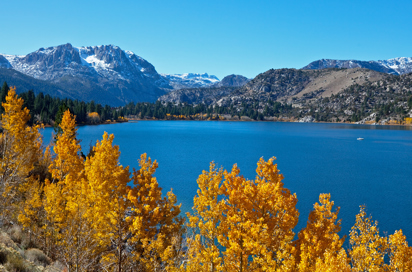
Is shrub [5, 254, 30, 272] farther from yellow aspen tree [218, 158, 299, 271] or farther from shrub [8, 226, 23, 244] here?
shrub [8, 226, 23, 244]

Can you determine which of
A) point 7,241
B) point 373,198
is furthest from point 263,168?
point 373,198

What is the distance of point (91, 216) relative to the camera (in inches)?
760

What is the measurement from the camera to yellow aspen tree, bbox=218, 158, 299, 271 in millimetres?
15617

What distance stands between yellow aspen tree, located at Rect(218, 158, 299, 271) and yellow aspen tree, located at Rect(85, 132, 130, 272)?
21.8ft

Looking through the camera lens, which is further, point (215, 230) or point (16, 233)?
point (16, 233)

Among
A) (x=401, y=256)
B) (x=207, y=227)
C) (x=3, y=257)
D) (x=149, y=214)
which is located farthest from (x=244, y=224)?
(x=3, y=257)

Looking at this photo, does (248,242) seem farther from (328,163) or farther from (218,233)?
(328,163)

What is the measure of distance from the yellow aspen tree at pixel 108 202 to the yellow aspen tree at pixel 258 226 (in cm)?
664

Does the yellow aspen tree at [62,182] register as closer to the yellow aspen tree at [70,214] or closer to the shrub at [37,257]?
the yellow aspen tree at [70,214]

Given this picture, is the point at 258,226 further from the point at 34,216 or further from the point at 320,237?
the point at 34,216

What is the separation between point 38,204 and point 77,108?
169740 millimetres

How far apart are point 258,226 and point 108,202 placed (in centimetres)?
1005

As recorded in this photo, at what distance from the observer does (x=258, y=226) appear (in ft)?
50.8

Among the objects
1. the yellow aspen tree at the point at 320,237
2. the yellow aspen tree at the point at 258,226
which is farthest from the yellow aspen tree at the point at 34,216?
the yellow aspen tree at the point at 320,237
